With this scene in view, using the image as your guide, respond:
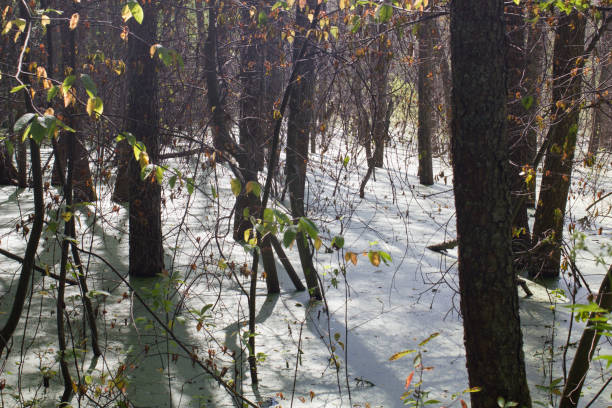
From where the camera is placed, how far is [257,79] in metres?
6.59

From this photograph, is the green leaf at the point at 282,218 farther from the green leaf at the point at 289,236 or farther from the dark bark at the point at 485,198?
the dark bark at the point at 485,198

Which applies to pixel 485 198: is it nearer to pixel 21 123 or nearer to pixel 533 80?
pixel 21 123

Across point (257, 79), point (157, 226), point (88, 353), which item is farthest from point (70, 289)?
point (257, 79)

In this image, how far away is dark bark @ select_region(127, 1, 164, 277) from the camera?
5.34 m

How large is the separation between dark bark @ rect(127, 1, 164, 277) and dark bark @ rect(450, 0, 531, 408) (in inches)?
124

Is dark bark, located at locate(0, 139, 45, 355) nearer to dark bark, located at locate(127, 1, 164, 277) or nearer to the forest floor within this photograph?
the forest floor

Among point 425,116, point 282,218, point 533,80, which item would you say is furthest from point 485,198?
point 425,116

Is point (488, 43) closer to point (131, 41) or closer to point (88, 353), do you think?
point (88, 353)

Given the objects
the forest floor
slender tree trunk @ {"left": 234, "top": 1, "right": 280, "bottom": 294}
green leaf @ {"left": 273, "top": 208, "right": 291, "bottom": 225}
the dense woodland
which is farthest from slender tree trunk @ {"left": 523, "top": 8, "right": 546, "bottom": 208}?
slender tree trunk @ {"left": 234, "top": 1, "right": 280, "bottom": 294}

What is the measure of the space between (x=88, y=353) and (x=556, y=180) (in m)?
4.31

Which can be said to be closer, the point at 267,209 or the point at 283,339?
the point at 267,209

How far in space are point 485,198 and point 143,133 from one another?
363 cm

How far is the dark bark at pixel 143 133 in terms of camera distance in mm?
Answer: 5344

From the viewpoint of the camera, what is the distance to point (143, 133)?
537 cm
